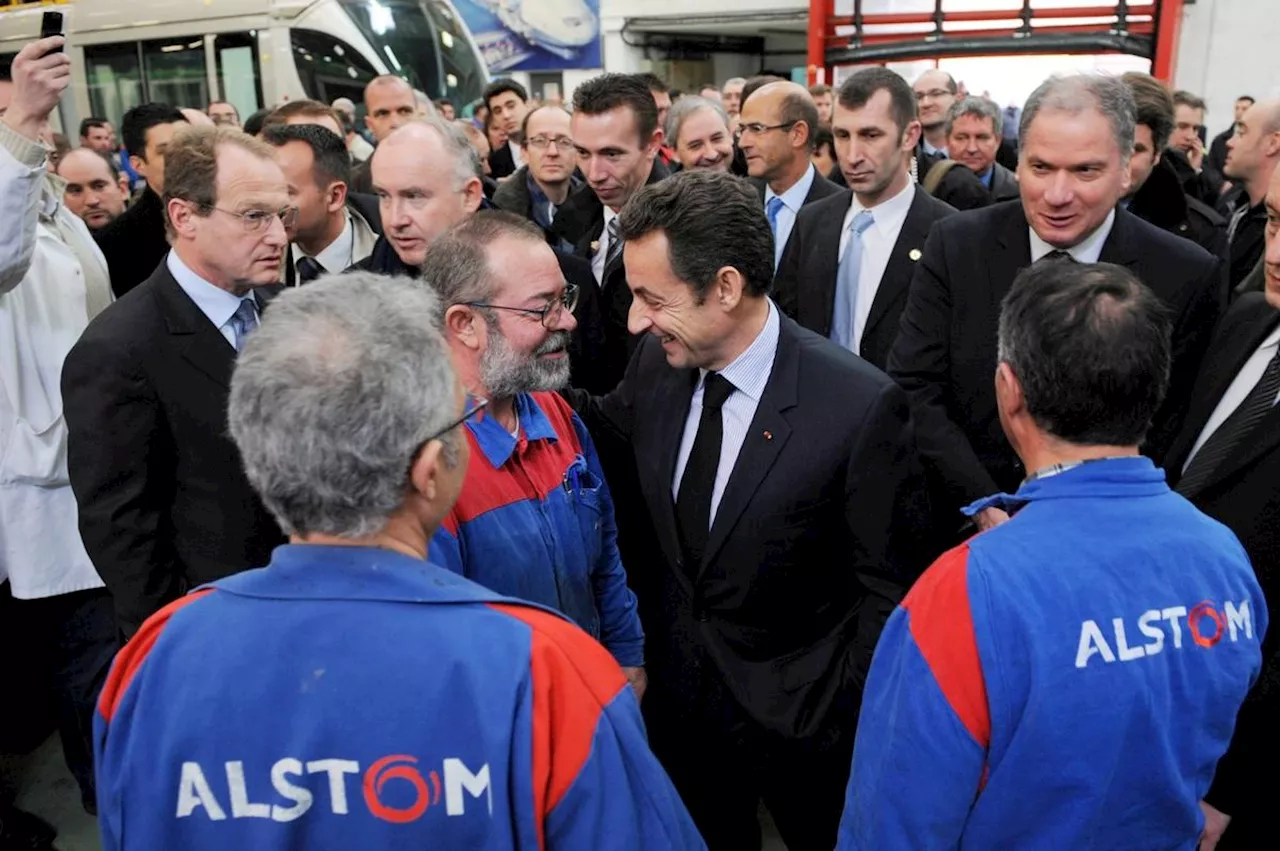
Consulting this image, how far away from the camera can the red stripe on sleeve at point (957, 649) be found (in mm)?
1226

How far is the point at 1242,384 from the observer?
6.63 ft

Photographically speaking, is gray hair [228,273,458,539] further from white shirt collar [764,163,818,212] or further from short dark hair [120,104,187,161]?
short dark hair [120,104,187,161]

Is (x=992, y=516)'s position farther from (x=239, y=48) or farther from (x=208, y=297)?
(x=239, y=48)

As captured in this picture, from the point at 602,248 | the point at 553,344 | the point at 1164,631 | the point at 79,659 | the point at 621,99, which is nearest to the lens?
the point at 1164,631

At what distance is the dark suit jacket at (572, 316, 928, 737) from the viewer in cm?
187

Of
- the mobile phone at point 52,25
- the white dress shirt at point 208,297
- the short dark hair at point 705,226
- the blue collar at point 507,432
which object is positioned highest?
the mobile phone at point 52,25

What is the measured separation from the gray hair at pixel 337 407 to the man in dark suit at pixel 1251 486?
155 centimetres

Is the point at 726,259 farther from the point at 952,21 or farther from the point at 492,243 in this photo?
the point at 952,21

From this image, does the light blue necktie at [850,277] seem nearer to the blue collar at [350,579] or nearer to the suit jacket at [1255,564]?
the suit jacket at [1255,564]

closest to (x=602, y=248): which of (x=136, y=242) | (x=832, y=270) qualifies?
(x=832, y=270)

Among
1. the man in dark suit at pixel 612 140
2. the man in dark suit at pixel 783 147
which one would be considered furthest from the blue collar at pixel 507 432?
the man in dark suit at pixel 783 147

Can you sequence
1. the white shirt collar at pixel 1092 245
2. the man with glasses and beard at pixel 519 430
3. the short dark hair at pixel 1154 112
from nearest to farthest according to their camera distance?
the man with glasses and beard at pixel 519 430 → the white shirt collar at pixel 1092 245 → the short dark hair at pixel 1154 112

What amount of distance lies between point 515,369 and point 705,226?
0.47 m

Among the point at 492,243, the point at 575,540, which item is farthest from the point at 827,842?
the point at 492,243
